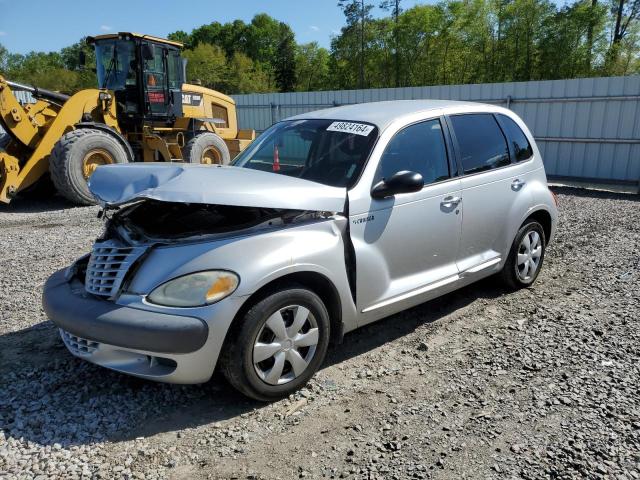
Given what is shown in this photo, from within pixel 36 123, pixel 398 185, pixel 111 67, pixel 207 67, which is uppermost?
pixel 207 67

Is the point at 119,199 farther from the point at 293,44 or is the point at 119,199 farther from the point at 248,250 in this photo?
the point at 293,44

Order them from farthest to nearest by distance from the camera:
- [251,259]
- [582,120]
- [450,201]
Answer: [582,120]
[450,201]
[251,259]

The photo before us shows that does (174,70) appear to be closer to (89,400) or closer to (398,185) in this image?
(398,185)

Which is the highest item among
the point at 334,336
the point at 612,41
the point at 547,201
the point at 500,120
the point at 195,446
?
the point at 612,41

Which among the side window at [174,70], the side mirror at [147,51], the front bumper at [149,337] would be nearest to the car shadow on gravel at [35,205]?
the side mirror at [147,51]

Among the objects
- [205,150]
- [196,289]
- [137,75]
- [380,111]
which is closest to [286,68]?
[205,150]

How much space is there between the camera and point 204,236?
3029mm

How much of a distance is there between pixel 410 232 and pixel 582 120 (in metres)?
11.1

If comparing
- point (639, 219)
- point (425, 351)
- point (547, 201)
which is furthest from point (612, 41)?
point (425, 351)

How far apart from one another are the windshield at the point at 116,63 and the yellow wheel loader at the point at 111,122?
0.07 ft

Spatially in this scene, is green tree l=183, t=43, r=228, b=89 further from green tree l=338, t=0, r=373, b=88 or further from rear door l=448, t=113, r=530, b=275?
rear door l=448, t=113, r=530, b=275

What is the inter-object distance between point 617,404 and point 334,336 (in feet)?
5.87

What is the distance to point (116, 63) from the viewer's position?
10945 mm

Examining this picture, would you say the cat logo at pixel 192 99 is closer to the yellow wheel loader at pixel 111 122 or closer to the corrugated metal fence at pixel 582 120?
the yellow wheel loader at pixel 111 122
